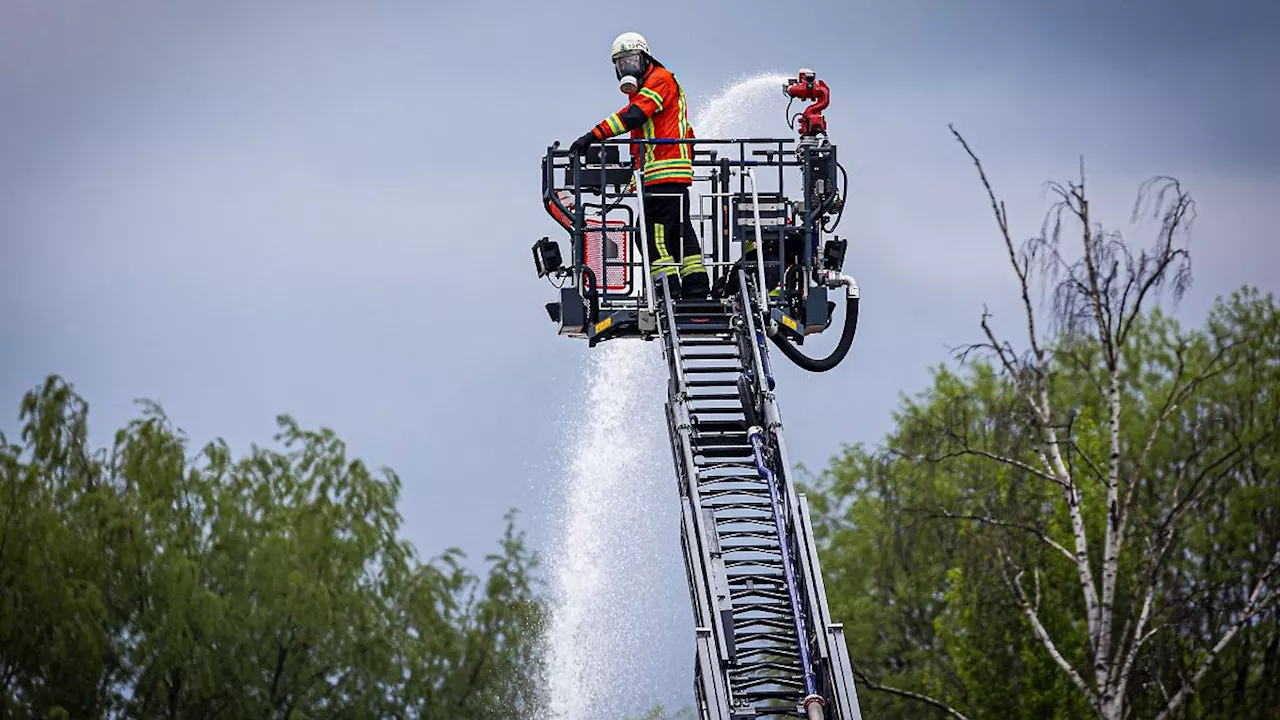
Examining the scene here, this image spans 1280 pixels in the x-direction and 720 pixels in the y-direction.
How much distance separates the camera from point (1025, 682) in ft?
111

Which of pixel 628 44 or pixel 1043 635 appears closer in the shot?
pixel 628 44

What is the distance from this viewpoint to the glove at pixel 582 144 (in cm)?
2112

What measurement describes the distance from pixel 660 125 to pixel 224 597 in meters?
14.7

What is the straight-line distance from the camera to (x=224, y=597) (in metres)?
33.9

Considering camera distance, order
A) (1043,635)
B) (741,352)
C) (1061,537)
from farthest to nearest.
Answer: (1061,537) → (1043,635) → (741,352)

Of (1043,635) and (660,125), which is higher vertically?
(660,125)

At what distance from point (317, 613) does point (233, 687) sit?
1.58m

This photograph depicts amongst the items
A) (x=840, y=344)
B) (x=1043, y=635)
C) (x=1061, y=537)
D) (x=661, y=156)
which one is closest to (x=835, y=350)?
(x=840, y=344)

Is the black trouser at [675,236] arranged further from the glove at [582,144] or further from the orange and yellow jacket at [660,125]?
the glove at [582,144]

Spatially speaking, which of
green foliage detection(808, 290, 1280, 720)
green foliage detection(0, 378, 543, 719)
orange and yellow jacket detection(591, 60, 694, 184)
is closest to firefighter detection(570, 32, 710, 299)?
orange and yellow jacket detection(591, 60, 694, 184)

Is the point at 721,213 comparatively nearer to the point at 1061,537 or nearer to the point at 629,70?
the point at 629,70

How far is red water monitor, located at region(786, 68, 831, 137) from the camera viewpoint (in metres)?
21.6

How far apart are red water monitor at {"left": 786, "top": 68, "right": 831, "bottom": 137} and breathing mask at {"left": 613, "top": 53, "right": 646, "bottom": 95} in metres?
1.42

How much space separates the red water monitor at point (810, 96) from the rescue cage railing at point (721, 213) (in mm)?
153
